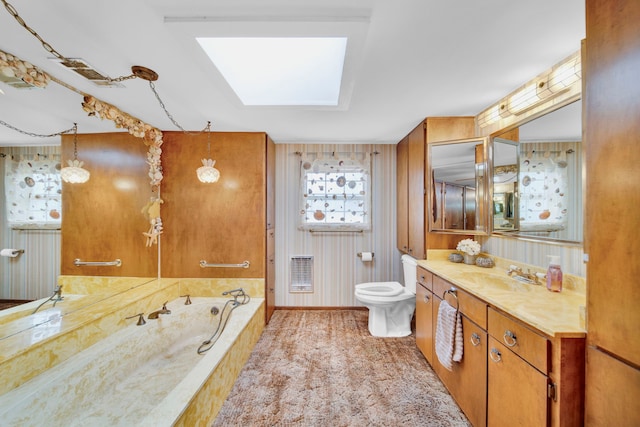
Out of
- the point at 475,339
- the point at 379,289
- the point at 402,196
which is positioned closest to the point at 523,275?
the point at 475,339

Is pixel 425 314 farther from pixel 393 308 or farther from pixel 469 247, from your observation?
pixel 469 247

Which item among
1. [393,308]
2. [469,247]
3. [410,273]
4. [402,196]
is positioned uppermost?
[402,196]

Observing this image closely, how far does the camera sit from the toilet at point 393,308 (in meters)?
2.47

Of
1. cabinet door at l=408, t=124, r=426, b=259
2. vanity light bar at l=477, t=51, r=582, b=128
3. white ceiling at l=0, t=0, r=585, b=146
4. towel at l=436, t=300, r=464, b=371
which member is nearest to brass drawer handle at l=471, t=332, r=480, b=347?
towel at l=436, t=300, r=464, b=371

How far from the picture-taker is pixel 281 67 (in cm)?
159

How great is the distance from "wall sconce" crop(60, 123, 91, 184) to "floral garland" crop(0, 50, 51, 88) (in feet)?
1.05

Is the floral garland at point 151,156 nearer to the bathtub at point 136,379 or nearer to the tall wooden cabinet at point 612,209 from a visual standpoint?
the bathtub at point 136,379

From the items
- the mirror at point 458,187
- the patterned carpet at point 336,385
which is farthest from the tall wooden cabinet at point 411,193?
the patterned carpet at point 336,385

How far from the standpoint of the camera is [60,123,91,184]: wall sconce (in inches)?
61.5

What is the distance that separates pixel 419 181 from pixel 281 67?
1758 millimetres

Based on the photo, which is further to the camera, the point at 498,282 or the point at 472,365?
the point at 498,282

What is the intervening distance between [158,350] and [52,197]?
1.47 m

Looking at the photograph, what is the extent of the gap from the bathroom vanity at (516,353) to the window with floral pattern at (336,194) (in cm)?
150

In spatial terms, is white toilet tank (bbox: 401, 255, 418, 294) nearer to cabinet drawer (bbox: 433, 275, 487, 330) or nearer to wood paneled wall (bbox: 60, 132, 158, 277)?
cabinet drawer (bbox: 433, 275, 487, 330)
